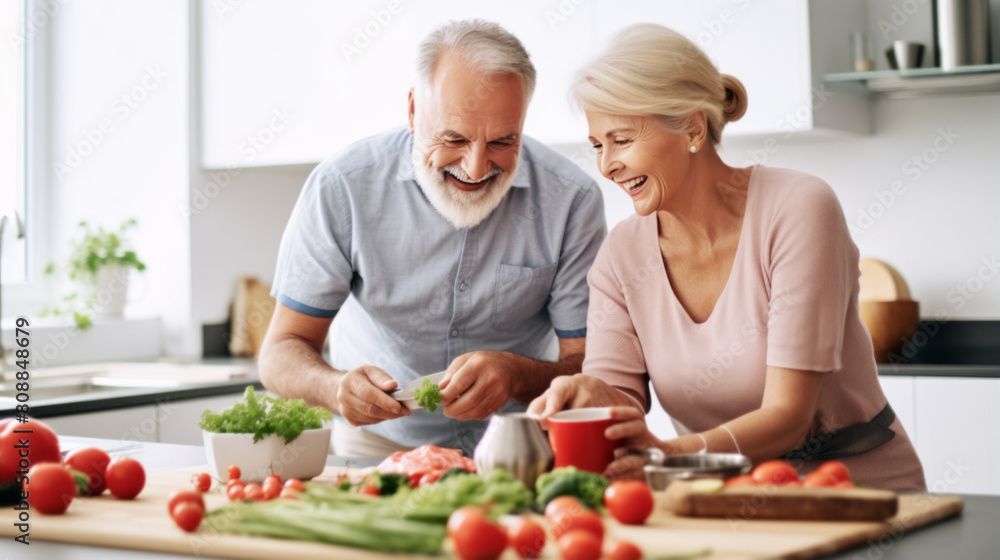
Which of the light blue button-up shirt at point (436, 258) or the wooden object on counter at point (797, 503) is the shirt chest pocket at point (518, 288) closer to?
the light blue button-up shirt at point (436, 258)

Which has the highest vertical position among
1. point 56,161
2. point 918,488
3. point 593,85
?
point 56,161

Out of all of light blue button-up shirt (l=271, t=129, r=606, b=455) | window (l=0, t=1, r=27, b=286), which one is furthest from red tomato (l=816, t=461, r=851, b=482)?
window (l=0, t=1, r=27, b=286)

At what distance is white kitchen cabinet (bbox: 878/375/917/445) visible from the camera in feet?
9.46

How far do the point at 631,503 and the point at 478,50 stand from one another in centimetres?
104

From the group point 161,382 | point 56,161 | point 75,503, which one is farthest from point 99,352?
point 75,503

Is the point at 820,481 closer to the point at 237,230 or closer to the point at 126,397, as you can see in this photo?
the point at 126,397

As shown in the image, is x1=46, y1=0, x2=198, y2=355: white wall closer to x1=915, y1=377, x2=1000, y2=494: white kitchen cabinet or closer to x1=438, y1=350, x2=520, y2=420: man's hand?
x1=438, y1=350, x2=520, y2=420: man's hand

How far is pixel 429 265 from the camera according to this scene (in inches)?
85.7

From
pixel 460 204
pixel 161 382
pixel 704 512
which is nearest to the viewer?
pixel 704 512

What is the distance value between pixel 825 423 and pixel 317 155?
2608 mm

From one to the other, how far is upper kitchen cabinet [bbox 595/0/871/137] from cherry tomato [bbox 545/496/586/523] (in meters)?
2.21

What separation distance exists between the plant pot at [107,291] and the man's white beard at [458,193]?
213 cm

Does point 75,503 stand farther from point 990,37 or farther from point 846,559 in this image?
point 990,37

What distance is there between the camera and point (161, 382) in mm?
3324
